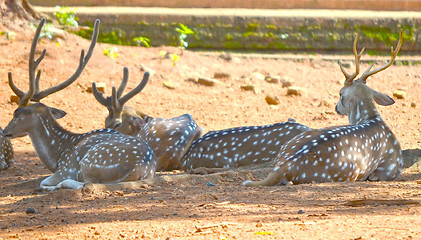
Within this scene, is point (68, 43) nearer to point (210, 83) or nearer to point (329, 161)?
point (210, 83)

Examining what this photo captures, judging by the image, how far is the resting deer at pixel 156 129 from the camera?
8.34 meters

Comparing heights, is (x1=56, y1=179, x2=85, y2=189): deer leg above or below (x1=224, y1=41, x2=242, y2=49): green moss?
below

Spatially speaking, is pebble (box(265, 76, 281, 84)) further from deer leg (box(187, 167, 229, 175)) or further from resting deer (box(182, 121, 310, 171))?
deer leg (box(187, 167, 229, 175))

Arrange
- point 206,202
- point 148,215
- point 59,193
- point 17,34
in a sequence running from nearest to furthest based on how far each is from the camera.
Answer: point 148,215
point 206,202
point 59,193
point 17,34

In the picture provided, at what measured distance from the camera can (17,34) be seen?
1259 centimetres

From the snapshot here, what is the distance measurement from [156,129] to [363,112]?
7.83 feet

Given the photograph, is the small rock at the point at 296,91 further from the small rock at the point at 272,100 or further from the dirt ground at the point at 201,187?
the small rock at the point at 272,100

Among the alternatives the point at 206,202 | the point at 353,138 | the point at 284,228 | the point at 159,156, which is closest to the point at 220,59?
the point at 159,156

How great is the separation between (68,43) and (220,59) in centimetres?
291

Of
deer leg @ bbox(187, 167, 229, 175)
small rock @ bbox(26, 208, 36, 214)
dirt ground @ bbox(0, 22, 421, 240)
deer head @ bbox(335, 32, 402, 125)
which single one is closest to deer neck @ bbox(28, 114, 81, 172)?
dirt ground @ bbox(0, 22, 421, 240)

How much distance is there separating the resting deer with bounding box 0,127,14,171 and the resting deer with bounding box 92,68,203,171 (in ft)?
3.70

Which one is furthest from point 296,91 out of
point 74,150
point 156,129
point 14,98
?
point 74,150

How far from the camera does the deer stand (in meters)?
6.88

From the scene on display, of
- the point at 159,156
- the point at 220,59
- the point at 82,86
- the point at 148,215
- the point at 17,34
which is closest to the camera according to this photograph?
the point at 148,215
